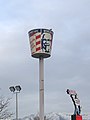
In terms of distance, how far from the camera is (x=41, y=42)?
1078 inches

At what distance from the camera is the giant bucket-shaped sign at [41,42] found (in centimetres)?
2739

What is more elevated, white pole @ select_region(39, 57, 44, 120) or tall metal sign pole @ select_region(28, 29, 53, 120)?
tall metal sign pole @ select_region(28, 29, 53, 120)

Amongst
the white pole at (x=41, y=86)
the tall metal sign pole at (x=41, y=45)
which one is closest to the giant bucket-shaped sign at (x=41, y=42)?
the tall metal sign pole at (x=41, y=45)

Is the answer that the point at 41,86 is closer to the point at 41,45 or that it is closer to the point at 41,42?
the point at 41,45

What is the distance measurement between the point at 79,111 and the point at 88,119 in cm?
3417

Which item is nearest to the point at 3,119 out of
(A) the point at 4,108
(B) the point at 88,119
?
(A) the point at 4,108

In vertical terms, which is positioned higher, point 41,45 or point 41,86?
point 41,45

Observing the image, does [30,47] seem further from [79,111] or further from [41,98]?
[79,111]

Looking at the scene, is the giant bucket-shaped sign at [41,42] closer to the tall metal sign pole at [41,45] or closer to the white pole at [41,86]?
the tall metal sign pole at [41,45]

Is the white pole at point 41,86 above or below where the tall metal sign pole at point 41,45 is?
below

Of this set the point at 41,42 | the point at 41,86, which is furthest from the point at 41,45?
the point at 41,86

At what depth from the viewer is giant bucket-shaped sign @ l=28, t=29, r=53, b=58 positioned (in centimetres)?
2739

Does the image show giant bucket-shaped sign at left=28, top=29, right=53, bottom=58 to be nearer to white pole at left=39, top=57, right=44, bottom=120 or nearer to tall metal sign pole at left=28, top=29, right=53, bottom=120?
tall metal sign pole at left=28, top=29, right=53, bottom=120

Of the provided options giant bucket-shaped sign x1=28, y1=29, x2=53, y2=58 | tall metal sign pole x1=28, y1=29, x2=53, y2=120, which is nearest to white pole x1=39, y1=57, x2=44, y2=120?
tall metal sign pole x1=28, y1=29, x2=53, y2=120
